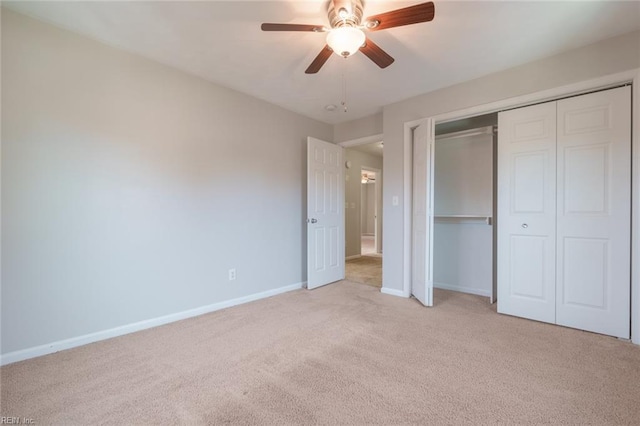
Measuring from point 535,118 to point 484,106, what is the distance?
0.46 meters

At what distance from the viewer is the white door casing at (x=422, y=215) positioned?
3051mm

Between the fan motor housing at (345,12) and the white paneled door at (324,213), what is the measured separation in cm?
200

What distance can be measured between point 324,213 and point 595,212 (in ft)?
9.19

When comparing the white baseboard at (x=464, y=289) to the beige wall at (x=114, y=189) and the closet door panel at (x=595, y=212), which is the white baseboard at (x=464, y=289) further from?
the beige wall at (x=114, y=189)

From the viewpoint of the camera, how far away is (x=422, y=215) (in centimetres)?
316

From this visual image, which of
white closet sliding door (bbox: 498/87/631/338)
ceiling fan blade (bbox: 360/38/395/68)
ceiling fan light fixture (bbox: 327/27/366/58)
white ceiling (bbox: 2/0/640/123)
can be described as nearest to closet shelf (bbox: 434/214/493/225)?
white closet sliding door (bbox: 498/87/631/338)

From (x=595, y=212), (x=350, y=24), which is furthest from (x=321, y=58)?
(x=595, y=212)

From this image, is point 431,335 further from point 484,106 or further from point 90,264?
point 90,264

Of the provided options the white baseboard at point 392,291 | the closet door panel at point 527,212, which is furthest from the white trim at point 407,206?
the closet door panel at point 527,212

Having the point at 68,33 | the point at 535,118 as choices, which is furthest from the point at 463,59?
the point at 68,33

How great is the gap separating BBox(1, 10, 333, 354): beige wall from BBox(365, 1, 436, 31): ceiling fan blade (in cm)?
197

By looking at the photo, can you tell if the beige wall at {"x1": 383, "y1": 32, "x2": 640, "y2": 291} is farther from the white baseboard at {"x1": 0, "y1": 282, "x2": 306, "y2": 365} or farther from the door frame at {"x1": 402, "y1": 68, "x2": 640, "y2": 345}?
the white baseboard at {"x1": 0, "y1": 282, "x2": 306, "y2": 365}

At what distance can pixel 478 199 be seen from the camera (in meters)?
3.60

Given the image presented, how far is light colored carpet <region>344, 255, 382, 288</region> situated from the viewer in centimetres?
427
